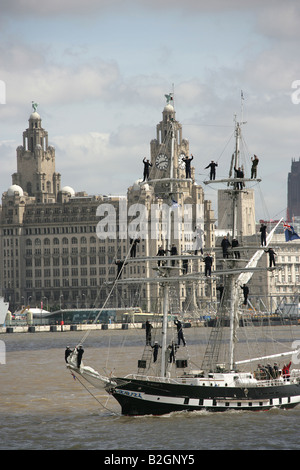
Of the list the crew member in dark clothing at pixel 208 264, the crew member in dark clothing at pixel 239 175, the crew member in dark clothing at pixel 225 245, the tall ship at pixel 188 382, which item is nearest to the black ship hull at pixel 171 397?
the tall ship at pixel 188 382

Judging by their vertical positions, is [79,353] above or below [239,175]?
below

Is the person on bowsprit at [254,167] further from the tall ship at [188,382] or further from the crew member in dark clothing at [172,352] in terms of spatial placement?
the crew member in dark clothing at [172,352]

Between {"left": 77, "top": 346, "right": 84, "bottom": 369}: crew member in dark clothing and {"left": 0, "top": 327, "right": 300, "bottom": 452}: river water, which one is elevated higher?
{"left": 77, "top": 346, "right": 84, "bottom": 369}: crew member in dark clothing

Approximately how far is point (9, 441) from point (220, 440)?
36.3 ft

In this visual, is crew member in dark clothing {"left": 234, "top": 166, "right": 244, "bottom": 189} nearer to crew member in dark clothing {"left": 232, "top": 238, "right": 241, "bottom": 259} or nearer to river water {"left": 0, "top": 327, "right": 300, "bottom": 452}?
crew member in dark clothing {"left": 232, "top": 238, "right": 241, "bottom": 259}

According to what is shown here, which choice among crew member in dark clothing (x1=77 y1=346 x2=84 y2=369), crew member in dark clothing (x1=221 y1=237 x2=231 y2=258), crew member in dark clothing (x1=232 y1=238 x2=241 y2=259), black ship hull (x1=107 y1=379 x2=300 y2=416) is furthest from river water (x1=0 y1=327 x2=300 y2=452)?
crew member in dark clothing (x1=232 y1=238 x2=241 y2=259)

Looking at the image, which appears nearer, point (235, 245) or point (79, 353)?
point (79, 353)

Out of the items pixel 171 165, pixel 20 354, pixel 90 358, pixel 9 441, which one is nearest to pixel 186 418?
pixel 9 441

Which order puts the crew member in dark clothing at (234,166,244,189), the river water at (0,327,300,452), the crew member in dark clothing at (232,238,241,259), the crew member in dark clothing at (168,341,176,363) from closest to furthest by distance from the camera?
1. the river water at (0,327,300,452)
2. the crew member in dark clothing at (168,341,176,363)
3. the crew member in dark clothing at (232,238,241,259)
4. the crew member in dark clothing at (234,166,244,189)

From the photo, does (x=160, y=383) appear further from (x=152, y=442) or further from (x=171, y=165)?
(x=171, y=165)

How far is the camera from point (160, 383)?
57.2 meters

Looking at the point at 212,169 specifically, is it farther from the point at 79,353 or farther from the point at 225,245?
the point at 79,353

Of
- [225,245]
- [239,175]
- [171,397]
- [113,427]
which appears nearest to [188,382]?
[171,397]

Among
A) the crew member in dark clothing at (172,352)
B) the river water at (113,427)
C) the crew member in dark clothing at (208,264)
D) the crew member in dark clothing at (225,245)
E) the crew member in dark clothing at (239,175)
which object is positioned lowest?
the river water at (113,427)
